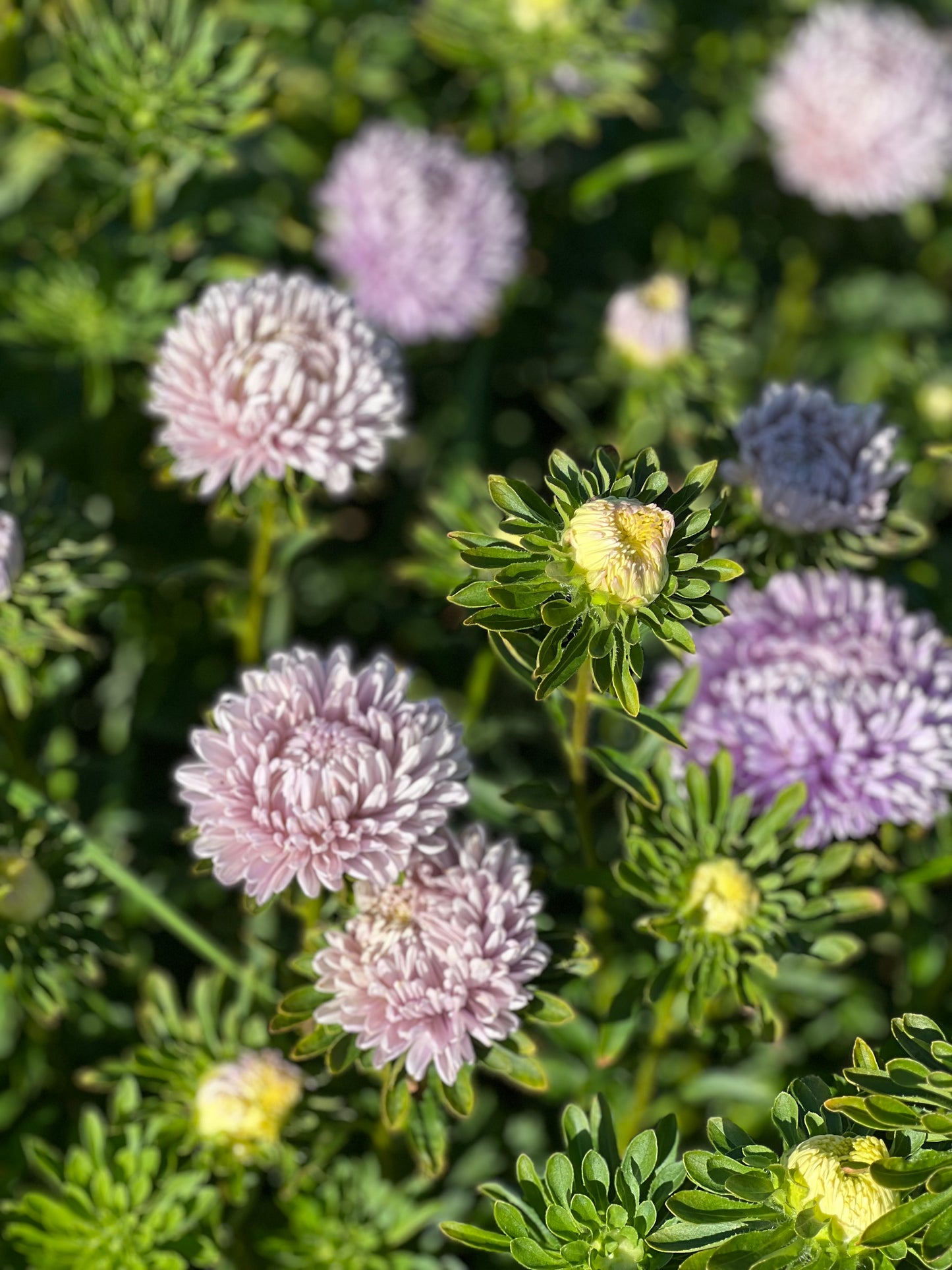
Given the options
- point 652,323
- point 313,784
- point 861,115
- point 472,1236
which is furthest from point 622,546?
point 861,115

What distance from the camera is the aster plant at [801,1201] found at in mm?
1185

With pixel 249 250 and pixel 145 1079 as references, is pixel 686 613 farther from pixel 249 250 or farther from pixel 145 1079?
pixel 249 250

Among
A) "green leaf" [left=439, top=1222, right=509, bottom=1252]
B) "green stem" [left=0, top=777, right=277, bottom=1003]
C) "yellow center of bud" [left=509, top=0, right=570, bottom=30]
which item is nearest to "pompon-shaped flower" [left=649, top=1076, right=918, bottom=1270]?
"green leaf" [left=439, top=1222, right=509, bottom=1252]

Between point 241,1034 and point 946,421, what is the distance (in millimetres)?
1816

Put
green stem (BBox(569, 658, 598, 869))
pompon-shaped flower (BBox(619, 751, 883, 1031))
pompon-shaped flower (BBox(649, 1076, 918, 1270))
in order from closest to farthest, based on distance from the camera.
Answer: pompon-shaped flower (BBox(649, 1076, 918, 1270))
green stem (BBox(569, 658, 598, 869))
pompon-shaped flower (BBox(619, 751, 883, 1031))

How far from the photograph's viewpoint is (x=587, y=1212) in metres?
1.33

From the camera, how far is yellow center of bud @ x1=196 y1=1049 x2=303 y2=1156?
1615 millimetres

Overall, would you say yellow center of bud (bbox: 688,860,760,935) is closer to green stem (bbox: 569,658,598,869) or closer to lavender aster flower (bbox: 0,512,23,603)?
green stem (bbox: 569,658,598,869)

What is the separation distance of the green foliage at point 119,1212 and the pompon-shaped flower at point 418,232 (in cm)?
163

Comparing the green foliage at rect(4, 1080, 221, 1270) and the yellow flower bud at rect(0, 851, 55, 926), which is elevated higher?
the yellow flower bud at rect(0, 851, 55, 926)

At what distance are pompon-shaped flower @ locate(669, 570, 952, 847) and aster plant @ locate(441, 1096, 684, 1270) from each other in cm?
50

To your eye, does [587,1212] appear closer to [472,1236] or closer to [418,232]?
[472,1236]

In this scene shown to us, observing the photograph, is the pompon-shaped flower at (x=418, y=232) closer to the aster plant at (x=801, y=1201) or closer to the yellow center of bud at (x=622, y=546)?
the yellow center of bud at (x=622, y=546)

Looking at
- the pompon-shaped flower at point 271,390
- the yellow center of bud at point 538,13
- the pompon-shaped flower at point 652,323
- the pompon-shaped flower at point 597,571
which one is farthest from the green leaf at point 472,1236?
the yellow center of bud at point 538,13
